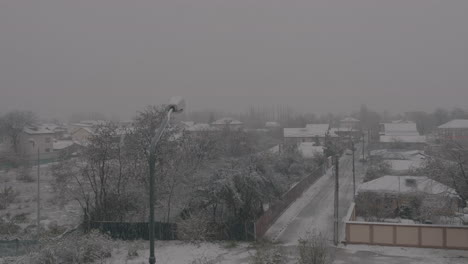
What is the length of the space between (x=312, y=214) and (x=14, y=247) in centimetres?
1561

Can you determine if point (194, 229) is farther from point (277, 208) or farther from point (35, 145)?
point (35, 145)

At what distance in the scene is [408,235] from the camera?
17391mm

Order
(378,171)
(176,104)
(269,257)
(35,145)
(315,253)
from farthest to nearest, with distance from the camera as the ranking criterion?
1. (35,145)
2. (378,171)
3. (269,257)
4. (315,253)
5. (176,104)

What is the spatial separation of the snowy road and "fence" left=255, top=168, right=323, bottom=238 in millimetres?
270

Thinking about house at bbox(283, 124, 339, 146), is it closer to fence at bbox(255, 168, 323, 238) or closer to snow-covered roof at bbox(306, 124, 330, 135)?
snow-covered roof at bbox(306, 124, 330, 135)

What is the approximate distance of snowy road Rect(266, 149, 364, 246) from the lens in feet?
65.2

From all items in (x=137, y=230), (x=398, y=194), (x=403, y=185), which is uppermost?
(x=403, y=185)

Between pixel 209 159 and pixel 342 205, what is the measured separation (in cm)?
931

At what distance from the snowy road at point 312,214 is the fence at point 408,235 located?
4.08ft

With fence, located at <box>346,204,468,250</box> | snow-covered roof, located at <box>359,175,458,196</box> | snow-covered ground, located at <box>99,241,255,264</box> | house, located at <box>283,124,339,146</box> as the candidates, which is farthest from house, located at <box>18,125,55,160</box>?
fence, located at <box>346,204,468,250</box>

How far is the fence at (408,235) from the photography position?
16.9 m

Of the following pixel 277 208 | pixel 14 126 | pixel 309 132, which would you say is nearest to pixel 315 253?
pixel 277 208

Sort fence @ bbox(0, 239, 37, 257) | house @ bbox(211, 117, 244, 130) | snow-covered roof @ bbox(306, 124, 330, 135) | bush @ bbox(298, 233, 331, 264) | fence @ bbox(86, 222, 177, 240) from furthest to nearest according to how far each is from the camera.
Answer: snow-covered roof @ bbox(306, 124, 330, 135) < house @ bbox(211, 117, 244, 130) < fence @ bbox(86, 222, 177, 240) < fence @ bbox(0, 239, 37, 257) < bush @ bbox(298, 233, 331, 264)

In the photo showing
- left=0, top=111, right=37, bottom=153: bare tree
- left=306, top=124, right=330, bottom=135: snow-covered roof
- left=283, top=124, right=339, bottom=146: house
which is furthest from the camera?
left=306, top=124, right=330, bottom=135: snow-covered roof
